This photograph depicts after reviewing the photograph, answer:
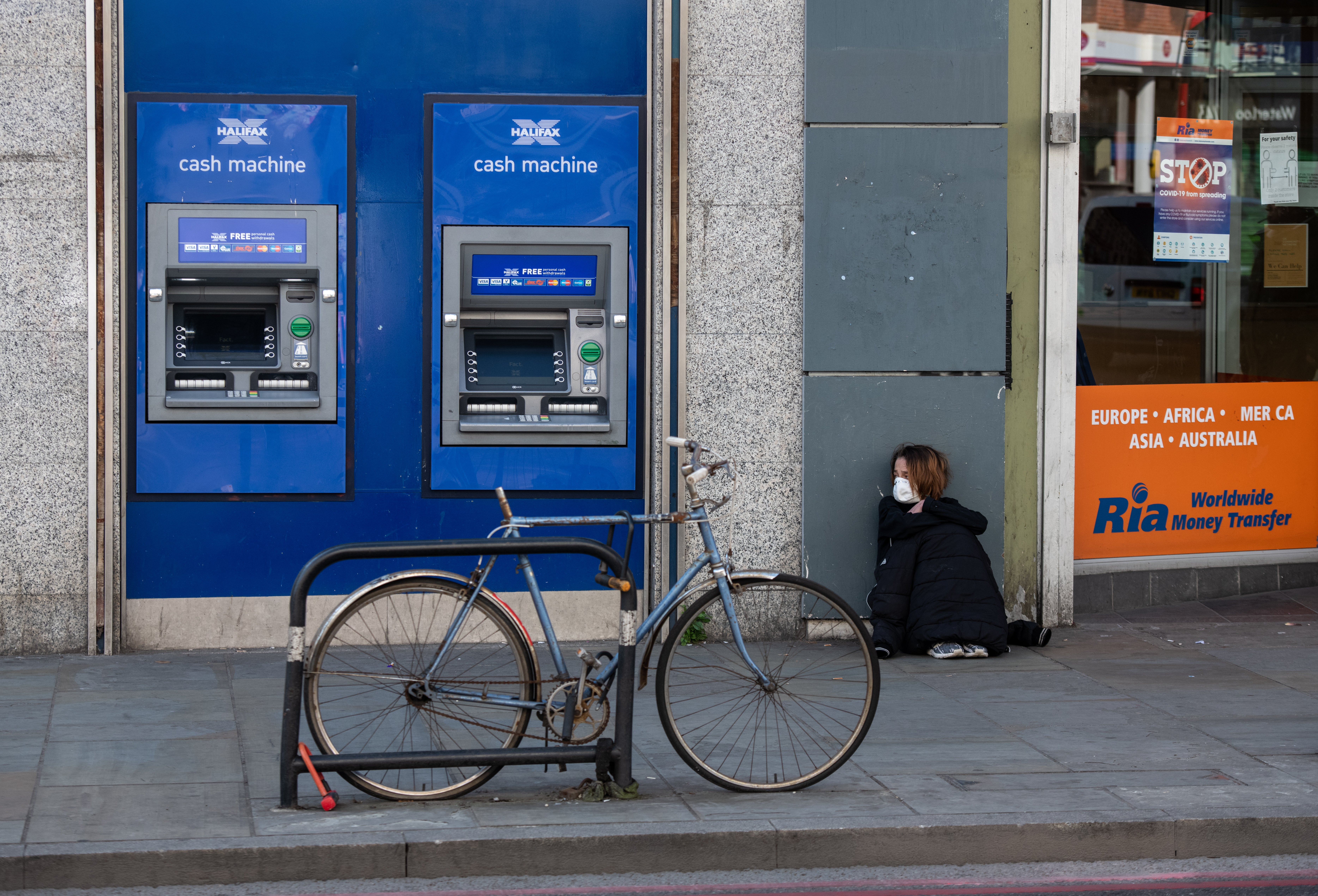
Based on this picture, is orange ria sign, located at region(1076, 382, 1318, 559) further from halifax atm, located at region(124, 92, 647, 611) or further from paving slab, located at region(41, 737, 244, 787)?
paving slab, located at region(41, 737, 244, 787)

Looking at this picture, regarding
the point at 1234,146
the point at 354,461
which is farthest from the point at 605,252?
the point at 1234,146

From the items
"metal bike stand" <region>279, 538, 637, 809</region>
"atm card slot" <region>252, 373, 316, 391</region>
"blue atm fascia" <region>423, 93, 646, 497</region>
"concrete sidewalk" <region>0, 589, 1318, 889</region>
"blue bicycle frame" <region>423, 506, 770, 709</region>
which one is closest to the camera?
"concrete sidewalk" <region>0, 589, 1318, 889</region>

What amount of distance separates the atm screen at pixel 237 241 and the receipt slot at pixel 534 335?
2.63ft

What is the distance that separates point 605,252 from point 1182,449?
3.69 m

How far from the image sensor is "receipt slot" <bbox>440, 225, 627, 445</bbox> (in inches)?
300

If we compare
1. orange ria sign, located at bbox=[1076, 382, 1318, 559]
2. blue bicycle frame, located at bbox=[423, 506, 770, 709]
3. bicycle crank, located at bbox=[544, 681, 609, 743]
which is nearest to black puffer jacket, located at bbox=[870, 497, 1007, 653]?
orange ria sign, located at bbox=[1076, 382, 1318, 559]

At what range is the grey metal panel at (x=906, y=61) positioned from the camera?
7.79 metres

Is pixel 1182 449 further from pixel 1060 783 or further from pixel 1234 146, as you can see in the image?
pixel 1060 783

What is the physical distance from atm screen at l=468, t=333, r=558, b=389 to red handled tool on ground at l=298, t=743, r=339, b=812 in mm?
3131

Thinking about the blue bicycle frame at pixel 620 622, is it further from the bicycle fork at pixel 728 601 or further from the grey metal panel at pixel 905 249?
the grey metal panel at pixel 905 249

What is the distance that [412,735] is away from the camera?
5.03 metres

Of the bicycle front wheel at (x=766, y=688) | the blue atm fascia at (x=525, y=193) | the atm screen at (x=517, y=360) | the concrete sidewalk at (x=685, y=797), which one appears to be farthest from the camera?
the atm screen at (x=517, y=360)

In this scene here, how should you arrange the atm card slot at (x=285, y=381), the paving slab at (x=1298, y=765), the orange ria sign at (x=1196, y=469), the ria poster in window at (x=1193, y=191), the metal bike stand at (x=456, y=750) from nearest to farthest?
the metal bike stand at (x=456, y=750)
the paving slab at (x=1298, y=765)
the atm card slot at (x=285, y=381)
the orange ria sign at (x=1196, y=469)
the ria poster in window at (x=1193, y=191)

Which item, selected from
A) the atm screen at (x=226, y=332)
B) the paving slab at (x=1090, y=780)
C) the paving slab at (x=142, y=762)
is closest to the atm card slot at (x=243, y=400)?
the atm screen at (x=226, y=332)
